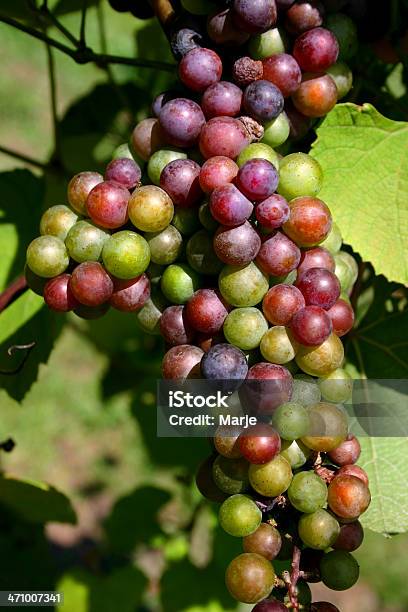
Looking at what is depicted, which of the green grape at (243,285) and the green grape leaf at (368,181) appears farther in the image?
the green grape leaf at (368,181)

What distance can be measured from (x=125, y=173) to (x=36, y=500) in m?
0.77

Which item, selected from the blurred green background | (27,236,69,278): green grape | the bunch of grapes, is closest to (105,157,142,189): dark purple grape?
the bunch of grapes

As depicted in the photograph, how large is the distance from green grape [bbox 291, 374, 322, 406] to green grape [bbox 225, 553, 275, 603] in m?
0.19

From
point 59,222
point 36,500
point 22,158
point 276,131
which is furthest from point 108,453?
point 276,131

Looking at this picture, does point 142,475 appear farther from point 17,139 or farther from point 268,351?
point 268,351

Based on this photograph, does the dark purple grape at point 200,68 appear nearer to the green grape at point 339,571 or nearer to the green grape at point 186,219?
the green grape at point 186,219

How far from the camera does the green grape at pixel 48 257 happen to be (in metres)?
0.93

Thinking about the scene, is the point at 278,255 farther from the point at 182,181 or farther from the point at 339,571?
the point at 339,571

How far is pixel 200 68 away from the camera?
91 cm

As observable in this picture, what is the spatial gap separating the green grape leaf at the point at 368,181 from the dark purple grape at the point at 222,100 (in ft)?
0.47

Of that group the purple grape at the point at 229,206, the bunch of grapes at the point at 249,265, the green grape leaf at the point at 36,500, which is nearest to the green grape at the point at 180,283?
the bunch of grapes at the point at 249,265

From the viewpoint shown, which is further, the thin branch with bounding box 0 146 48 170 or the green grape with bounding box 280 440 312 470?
the thin branch with bounding box 0 146 48 170

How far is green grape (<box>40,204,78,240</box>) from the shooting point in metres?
0.96

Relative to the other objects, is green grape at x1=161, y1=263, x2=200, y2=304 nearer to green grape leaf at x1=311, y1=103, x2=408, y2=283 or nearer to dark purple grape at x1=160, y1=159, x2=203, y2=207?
dark purple grape at x1=160, y1=159, x2=203, y2=207
